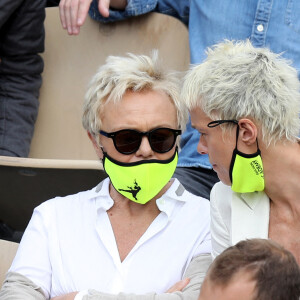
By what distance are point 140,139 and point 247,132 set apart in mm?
390

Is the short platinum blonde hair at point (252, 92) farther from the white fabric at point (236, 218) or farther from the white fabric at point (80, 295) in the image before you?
the white fabric at point (80, 295)

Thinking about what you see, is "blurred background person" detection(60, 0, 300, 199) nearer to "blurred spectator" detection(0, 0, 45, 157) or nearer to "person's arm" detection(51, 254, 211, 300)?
"blurred spectator" detection(0, 0, 45, 157)

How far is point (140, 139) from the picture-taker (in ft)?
8.48

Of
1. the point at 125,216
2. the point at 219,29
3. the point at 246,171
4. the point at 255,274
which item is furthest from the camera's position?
the point at 219,29

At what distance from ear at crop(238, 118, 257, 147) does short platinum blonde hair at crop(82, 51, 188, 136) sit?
0.33 m

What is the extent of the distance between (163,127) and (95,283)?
0.59 m

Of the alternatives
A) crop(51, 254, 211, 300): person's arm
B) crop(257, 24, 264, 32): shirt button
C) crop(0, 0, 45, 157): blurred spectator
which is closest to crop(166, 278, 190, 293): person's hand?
Answer: crop(51, 254, 211, 300): person's arm

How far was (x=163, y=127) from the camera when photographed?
8.56ft

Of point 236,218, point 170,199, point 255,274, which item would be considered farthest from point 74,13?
point 255,274

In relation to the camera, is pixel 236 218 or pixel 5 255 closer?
pixel 236 218

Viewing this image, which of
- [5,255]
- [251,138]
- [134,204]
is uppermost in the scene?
[251,138]

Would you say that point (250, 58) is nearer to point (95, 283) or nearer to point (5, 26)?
point (95, 283)

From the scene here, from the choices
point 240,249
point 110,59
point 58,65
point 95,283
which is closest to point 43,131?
point 58,65

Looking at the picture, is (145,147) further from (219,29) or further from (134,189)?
(219,29)
